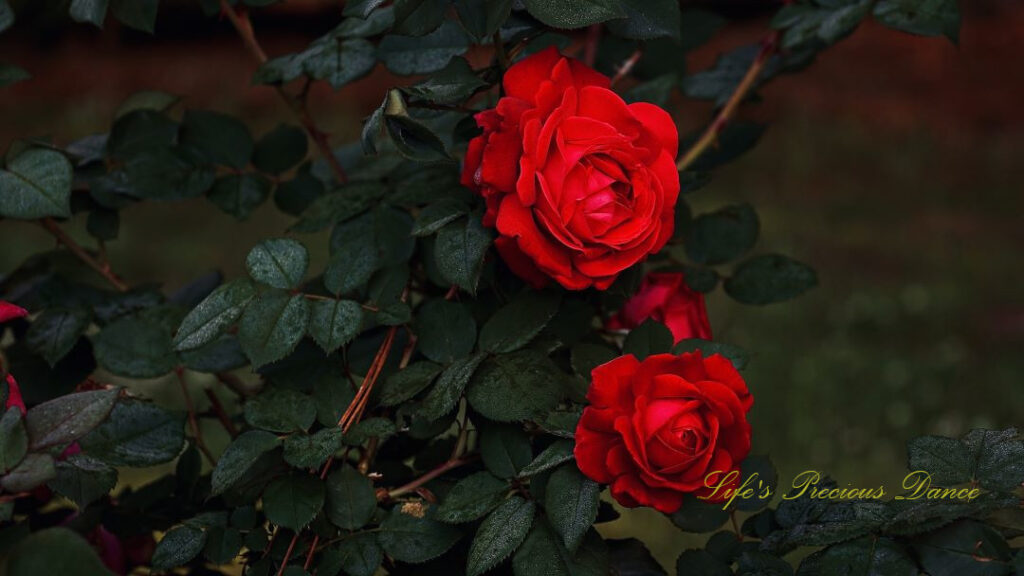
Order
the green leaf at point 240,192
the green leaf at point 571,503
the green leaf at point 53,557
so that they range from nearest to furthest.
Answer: the green leaf at point 53,557 → the green leaf at point 571,503 → the green leaf at point 240,192

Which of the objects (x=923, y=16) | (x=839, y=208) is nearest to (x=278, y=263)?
(x=923, y=16)

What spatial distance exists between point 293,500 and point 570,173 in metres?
0.24

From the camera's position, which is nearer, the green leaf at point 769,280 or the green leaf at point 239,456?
the green leaf at point 239,456

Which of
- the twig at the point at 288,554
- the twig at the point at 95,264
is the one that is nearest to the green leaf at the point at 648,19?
the twig at the point at 288,554

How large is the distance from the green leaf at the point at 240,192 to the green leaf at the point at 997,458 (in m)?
0.56

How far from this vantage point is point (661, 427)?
650mm

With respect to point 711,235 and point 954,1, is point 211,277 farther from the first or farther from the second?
point 954,1

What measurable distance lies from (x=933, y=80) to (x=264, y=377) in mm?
4947

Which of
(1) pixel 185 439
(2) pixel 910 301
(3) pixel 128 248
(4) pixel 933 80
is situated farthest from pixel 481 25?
(4) pixel 933 80

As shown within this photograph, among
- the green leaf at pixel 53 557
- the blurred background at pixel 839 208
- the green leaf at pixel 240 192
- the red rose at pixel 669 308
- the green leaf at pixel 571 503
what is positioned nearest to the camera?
the green leaf at pixel 53 557

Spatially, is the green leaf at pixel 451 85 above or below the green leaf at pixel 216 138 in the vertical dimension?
above

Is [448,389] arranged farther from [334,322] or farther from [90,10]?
[90,10]

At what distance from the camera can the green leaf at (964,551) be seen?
58cm
